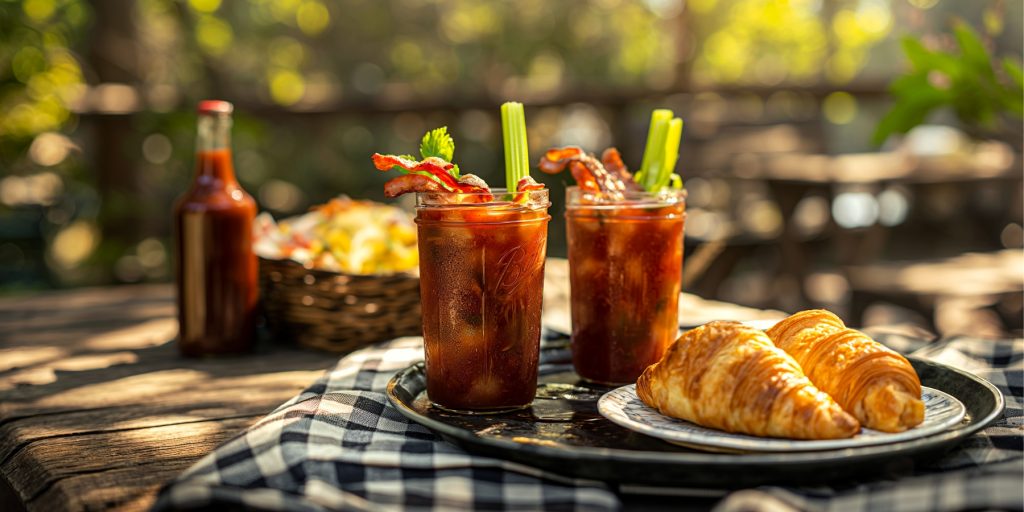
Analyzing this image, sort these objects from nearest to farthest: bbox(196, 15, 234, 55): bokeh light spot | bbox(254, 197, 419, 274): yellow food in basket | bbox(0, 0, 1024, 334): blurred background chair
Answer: bbox(254, 197, 419, 274): yellow food in basket < bbox(0, 0, 1024, 334): blurred background chair < bbox(196, 15, 234, 55): bokeh light spot

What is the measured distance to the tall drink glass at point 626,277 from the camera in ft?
4.71

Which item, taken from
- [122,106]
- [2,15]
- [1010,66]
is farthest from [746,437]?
[2,15]

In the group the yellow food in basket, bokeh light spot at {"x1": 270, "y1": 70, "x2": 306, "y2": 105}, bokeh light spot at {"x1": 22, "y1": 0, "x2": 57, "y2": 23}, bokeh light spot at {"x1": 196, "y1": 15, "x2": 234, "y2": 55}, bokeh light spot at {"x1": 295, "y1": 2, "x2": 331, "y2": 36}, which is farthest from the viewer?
bokeh light spot at {"x1": 295, "y1": 2, "x2": 331, "y2": 36}

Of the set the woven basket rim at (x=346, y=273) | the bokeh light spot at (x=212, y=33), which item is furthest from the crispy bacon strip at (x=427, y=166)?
the bokeh light spot at (x=212, y=33)

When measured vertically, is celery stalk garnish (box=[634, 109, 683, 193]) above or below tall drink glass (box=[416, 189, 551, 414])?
above

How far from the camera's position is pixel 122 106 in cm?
534

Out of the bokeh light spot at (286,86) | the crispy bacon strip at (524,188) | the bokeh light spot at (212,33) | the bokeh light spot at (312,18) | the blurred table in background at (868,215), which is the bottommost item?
the blurred table in background at (868,215)

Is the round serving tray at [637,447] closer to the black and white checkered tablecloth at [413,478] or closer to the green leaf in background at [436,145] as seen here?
the black and white checkered tablecloth at [413,478]

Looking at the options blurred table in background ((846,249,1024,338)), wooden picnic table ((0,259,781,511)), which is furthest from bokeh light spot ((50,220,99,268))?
blurred table in background ((846,249,1024,338))

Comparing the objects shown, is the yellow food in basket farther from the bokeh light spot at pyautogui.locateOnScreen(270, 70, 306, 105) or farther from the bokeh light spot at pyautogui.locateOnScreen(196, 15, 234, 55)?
the bokeh light spot at pyautogui.locateOnScreen(270, 70, 306, 105)

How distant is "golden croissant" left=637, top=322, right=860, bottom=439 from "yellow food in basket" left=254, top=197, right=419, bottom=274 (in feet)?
2.85

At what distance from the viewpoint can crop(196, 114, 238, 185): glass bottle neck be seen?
1.84 m

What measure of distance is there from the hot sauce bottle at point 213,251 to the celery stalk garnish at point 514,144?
2.31 feet

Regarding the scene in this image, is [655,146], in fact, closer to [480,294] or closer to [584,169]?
[584,169]
